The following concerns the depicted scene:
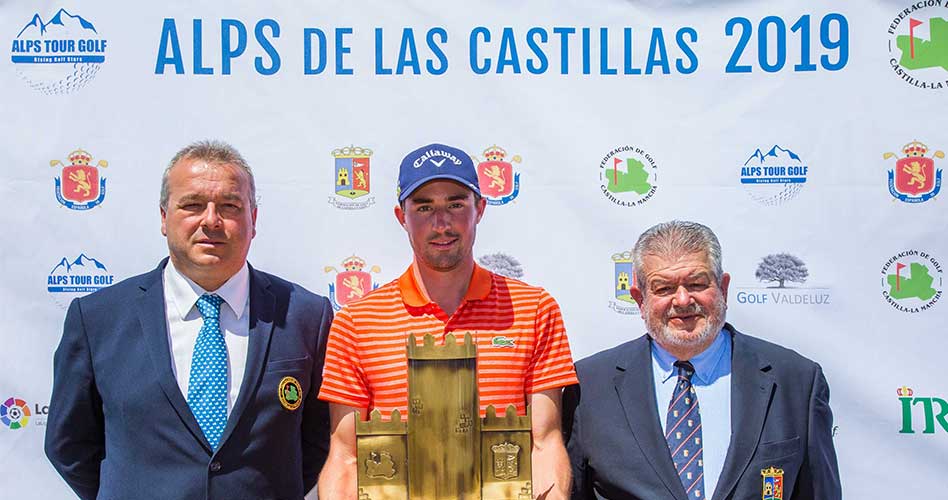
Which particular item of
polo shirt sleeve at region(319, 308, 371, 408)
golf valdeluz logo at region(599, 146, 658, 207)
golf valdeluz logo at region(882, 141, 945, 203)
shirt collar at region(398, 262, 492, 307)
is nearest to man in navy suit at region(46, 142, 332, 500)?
polo shirt sleeve at region(319, 308, 371, 408)

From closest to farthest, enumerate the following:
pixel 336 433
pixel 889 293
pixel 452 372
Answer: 1. pixel 452 372
2. pixel 336 433
3. pixel 889 293

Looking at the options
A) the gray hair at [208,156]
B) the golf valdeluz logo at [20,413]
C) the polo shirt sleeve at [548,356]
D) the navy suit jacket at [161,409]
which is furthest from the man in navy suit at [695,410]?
the golf valdeluz logo at [20,413]

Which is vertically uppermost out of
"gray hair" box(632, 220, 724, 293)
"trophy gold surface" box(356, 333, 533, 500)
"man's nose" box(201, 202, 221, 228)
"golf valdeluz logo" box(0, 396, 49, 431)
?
"man's nose" box(201, 202, 221, 228)

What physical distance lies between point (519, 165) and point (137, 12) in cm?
146

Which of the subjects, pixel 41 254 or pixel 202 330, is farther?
pixel 41 254

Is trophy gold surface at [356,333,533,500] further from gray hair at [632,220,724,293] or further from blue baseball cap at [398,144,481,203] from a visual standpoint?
gray hair at [632,220,724,293]

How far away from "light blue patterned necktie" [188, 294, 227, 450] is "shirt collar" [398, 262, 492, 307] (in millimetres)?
505

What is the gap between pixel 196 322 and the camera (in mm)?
2301

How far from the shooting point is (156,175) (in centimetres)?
315

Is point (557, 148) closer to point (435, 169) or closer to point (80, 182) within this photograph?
point (435, 169)

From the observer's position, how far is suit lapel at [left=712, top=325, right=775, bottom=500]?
6.82 feet

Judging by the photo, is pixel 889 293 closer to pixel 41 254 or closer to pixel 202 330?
pixel 202 330

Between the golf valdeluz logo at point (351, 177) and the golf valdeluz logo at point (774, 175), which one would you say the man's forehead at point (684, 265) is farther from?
the golf valdeluz logo at point (351, 177)

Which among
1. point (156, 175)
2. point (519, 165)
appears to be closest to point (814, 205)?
point (519, 165)
